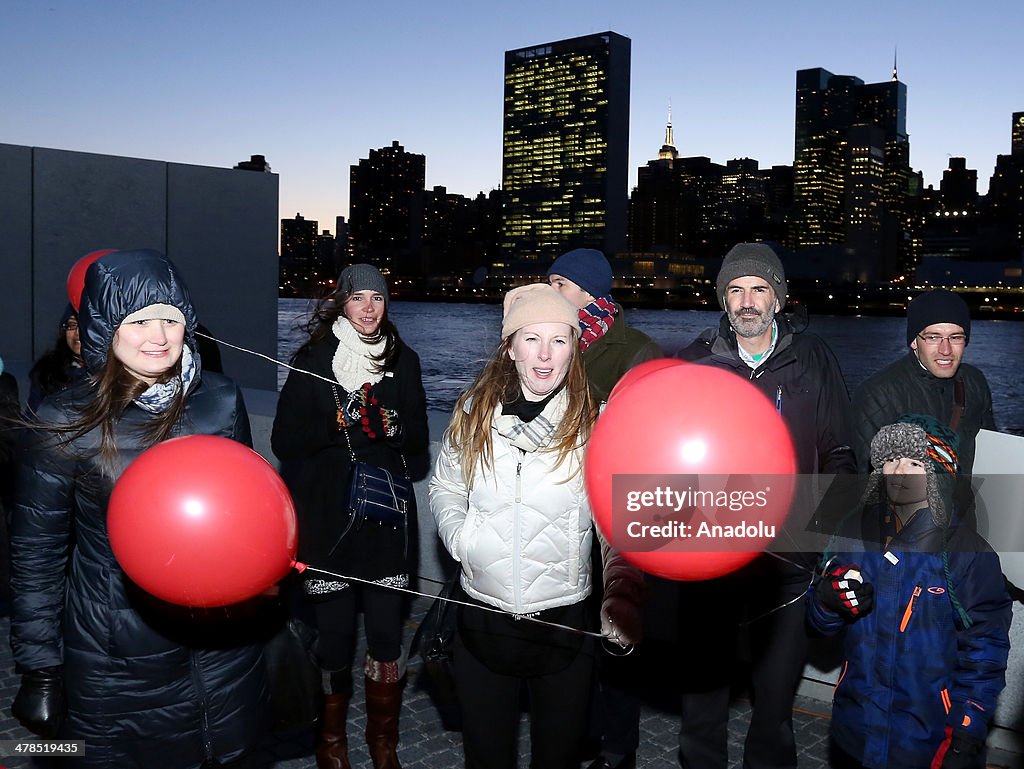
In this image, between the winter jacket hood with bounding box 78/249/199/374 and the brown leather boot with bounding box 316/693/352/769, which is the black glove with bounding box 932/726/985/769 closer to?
the brown leather boot with bounding box 316/693/352/769

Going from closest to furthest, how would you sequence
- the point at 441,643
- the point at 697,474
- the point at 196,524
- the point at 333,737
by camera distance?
the point at 697,474
the point at 196,524
the point at 441,643
the point at 333,737

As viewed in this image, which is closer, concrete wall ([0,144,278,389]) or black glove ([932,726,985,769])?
black glove ([932,726,985,769])

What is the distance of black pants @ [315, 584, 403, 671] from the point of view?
3.87 metres

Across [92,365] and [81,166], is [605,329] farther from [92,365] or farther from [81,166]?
[81,166]

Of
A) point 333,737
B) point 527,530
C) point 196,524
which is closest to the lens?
point 196,524

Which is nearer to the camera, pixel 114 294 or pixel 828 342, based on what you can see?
pixel 114 294

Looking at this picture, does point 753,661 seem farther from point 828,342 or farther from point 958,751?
point 828,342

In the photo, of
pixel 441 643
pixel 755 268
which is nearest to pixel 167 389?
pixel 441 643

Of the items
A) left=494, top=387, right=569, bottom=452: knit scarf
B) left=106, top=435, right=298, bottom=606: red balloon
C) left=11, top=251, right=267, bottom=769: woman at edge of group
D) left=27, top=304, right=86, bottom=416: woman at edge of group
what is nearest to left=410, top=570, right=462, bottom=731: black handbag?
left=494, top=387, right=569, bottom=452: knit scarf

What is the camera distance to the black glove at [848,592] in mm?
2908

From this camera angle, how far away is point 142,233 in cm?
1217

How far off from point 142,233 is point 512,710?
10.7 meters

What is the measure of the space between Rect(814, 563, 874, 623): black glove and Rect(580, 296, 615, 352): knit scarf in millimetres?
1249

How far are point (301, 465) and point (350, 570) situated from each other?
48 centimetres
